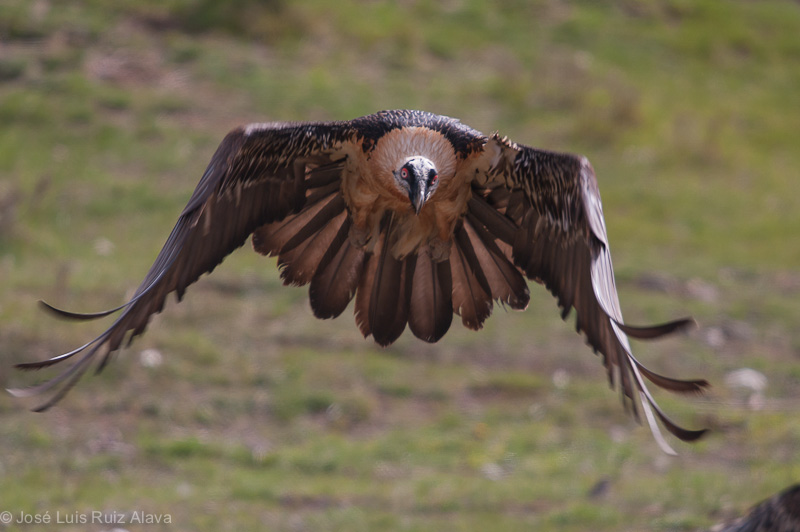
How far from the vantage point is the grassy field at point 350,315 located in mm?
6797

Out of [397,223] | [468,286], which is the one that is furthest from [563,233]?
[397,223]

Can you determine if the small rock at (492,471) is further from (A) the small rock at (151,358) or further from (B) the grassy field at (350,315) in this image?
(A) the small rock at (151,358)

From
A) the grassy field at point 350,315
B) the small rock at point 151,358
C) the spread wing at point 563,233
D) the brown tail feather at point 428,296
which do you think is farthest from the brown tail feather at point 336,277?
the small rock at point 151,358

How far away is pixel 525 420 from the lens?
813cm

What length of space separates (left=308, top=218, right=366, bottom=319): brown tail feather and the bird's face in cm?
42

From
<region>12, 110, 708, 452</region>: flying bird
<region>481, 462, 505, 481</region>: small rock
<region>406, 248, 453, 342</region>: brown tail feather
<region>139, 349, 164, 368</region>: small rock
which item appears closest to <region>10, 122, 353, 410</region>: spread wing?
<region>12, 110, 708, 452</region>: flying bird

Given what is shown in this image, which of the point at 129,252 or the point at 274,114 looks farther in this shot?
the point at 274,114

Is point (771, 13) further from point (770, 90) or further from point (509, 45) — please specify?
point (509, 45)

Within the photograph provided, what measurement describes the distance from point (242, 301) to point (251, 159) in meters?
5.02

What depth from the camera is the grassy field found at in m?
6.80

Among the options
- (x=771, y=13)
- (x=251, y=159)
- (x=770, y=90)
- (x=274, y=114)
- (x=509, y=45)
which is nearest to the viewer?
(x=251, y=159)

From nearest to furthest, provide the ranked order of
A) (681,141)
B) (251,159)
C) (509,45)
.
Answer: (251,159) → (681,141) → (509,45)

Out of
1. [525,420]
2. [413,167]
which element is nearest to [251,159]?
[413,167]

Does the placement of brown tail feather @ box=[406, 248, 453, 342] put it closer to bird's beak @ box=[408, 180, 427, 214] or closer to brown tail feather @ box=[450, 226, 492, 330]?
brown tail feather @ box=[450, 226, 492, 330]
